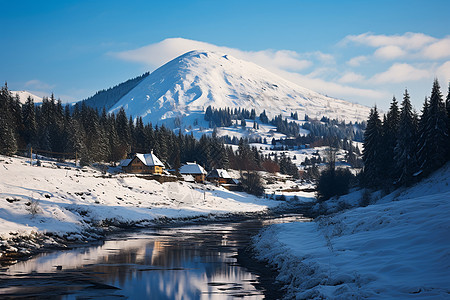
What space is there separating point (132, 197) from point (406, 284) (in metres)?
51.7

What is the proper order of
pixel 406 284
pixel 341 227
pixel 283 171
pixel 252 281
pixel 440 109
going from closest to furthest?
pixel 406 284 < pixel 252 281 < pixel 341 227 < pixel 440 109 < pixel 283 171

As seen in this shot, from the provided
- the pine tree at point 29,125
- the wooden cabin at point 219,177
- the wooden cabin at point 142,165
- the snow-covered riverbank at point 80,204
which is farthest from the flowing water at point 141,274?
the wooden cabin at point 219,177

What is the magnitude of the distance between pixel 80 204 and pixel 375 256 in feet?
124

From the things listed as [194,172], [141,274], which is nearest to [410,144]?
[141,274]

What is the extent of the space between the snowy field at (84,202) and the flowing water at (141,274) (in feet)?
19.1

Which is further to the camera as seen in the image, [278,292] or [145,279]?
[145,279]

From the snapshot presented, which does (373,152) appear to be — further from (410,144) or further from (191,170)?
(191,170)

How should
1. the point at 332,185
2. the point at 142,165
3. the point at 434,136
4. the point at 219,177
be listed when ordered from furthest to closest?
the point at 219,177
the point at 142,165
the point at 332,185
the point at 434,136

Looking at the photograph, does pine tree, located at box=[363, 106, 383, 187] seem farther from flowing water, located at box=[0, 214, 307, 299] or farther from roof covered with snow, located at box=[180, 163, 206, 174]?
roof covered with snow, located at box=[180, 163, 206, 174]

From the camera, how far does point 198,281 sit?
57.2 ft

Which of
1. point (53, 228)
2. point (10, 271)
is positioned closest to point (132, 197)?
point (53, 228)

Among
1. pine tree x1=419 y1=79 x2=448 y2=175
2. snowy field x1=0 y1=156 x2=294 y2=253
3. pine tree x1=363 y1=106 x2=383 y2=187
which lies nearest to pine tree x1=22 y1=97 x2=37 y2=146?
snowy field x1=0 y1=156 x2=294 y2=253

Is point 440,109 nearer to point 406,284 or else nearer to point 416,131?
point 416,131

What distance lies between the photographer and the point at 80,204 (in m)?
44.7
